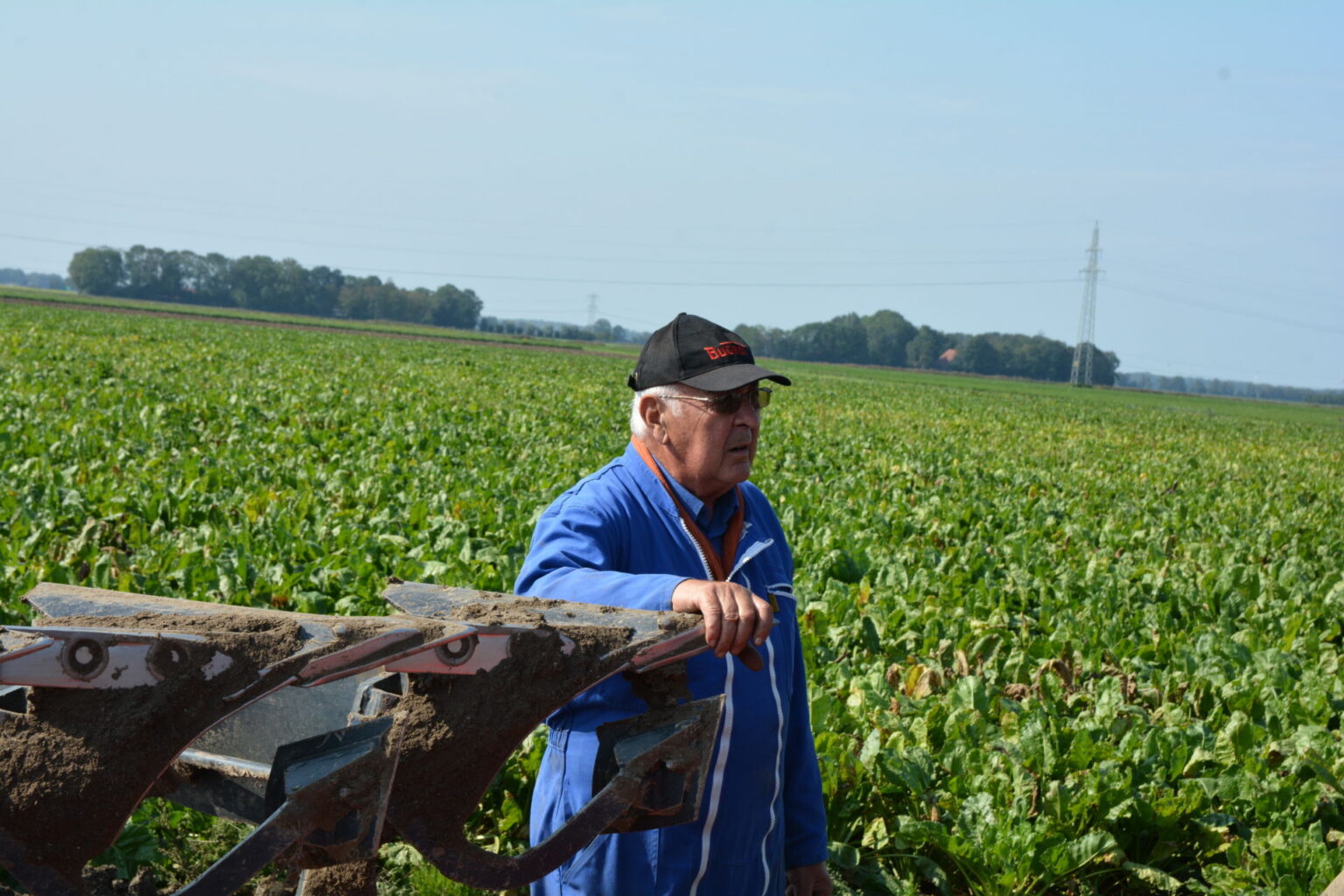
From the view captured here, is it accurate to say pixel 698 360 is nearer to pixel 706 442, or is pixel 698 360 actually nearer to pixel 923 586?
pixel 706 442

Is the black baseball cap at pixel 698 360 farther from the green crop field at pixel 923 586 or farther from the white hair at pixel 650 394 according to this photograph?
the green crop field at pixel 923 586

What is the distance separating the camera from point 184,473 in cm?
900

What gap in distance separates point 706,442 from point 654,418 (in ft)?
0.49

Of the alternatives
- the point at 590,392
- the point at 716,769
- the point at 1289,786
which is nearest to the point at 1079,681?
the point at 1289,786

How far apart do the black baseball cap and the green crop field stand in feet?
6.78

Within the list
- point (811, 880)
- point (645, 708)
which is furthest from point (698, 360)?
point (811, 880)

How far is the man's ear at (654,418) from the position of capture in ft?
8.46

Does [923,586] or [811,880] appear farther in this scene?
[923,586]

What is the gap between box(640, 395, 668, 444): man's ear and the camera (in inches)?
102

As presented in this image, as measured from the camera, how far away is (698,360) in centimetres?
252

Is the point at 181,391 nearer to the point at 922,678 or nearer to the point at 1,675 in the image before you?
the point at 922,678

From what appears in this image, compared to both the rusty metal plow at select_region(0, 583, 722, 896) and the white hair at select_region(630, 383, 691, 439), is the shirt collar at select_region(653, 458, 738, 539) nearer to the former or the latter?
the white hair at select_region(630, 383, 691, 439)

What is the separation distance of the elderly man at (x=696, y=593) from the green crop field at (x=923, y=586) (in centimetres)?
148

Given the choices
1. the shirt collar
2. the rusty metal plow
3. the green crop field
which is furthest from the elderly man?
the green crop field
